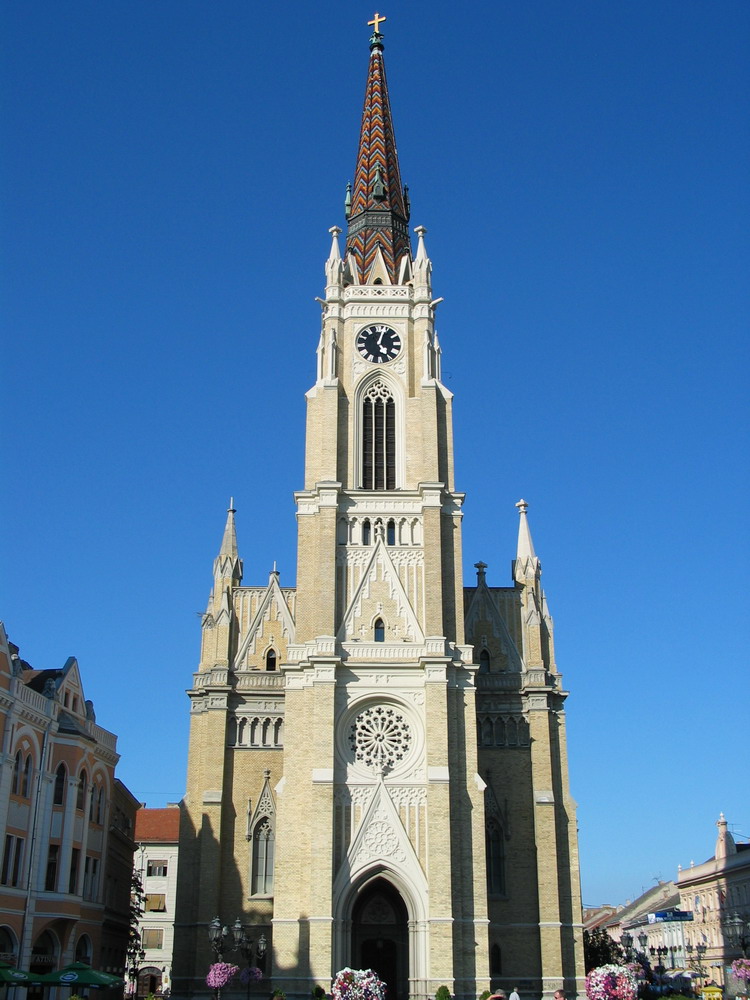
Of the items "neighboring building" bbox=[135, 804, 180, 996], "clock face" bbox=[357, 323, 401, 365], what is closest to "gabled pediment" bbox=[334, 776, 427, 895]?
"clock face" bbox=[357, 323, 401, 365]

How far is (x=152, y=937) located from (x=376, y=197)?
50544 millimetres

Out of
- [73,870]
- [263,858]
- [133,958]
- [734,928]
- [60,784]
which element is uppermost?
[60,784]

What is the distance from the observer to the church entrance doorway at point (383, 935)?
45.2 meters

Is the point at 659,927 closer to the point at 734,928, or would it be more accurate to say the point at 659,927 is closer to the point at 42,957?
the point at 734,928

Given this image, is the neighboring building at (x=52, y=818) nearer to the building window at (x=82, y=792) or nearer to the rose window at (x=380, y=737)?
the building window at (x=82, y=792)

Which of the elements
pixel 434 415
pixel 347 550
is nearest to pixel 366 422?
pixel 434 415

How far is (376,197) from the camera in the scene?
60875 mm

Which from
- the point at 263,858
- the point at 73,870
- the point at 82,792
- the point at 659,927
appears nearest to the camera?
the point at 73,870

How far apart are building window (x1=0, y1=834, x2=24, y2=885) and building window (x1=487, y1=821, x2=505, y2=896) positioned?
20.2m

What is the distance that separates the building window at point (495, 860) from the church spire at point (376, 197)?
2831 cm

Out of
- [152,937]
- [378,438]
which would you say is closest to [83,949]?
[378,438]

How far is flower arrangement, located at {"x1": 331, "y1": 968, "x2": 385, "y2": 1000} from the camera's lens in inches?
1161

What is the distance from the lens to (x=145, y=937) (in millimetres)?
73688

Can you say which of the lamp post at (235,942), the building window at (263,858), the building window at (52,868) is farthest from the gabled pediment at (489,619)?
the building window at (52,868)
